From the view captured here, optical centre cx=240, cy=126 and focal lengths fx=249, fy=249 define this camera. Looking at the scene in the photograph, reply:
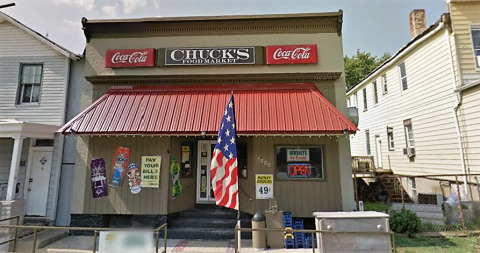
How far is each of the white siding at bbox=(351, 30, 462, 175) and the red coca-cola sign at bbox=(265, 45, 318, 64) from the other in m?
6.65

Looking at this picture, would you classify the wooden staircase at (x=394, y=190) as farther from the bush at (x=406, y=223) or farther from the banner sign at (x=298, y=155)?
the banner sign at (x=298, y=155)

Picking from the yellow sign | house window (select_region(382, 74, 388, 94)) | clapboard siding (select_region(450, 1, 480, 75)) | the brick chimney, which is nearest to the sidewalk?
the yellow sign

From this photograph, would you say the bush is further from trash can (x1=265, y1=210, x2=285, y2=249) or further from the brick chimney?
the brick chimney

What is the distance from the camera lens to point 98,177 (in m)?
8.38

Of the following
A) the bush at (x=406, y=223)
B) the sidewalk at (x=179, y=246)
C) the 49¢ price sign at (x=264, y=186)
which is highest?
the 49¢ price sign at (x=264, y=186)

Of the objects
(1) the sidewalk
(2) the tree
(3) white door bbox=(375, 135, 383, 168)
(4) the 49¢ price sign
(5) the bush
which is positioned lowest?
(1) the sidewalk

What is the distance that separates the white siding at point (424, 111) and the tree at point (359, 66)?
1641 cm

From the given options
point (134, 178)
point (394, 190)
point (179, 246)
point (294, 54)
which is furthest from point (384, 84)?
point (134, 178)

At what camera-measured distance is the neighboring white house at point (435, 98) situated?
1009 centimetres

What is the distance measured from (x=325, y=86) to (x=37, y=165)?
1139 centimetres

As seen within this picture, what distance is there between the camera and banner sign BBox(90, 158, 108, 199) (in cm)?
834

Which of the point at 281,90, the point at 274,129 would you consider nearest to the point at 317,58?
the point at 281,90

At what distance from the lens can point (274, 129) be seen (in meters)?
7.30

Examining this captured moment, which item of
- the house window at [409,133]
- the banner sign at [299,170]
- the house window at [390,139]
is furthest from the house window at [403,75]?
the banner sign at [299,170]
